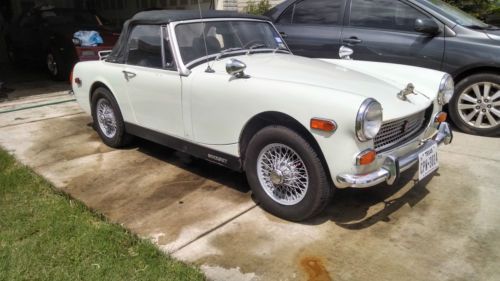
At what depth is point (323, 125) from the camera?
112 inches

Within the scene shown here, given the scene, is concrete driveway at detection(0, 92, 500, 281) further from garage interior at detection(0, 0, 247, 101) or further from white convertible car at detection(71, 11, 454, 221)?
garage interior at detection(0, 0, 247, 101)

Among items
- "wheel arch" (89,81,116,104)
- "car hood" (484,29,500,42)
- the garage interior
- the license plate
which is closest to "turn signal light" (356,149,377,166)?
the license plate

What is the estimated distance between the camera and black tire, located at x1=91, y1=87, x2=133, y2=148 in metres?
4.71

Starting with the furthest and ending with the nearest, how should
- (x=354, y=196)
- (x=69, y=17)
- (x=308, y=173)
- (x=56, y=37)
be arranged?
(x=69, y=17)
(x=56, y=37)
(x=354, y=196)
(x=308, y=173)

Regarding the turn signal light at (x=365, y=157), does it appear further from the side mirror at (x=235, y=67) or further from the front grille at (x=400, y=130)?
the side mirror at (x=235, y=67)

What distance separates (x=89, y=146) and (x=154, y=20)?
182cm

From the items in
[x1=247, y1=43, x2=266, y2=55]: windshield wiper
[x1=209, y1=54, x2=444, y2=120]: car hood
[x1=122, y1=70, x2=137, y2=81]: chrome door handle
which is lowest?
[x1=122, y1=70, x2=137, y2=81]: chrome door handle

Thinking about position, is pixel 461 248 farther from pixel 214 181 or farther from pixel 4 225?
pixel 4 225

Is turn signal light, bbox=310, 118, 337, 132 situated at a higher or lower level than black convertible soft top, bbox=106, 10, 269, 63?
lower

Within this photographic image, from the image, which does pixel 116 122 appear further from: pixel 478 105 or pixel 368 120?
pixel 478 105

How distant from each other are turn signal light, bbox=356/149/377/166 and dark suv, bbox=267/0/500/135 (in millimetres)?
2826

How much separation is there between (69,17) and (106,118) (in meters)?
5.82

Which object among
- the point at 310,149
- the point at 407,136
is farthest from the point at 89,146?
the point at 407,136

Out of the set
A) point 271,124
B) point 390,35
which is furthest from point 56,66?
point 271,124
